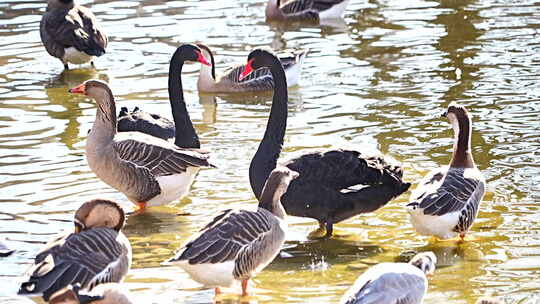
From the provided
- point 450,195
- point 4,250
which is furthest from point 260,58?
point 4,250

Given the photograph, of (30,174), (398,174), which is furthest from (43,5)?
(398,174)

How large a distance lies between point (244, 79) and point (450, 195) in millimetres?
6257

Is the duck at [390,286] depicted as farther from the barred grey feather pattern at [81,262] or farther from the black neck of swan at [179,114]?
the black neck of swan at [179,114]

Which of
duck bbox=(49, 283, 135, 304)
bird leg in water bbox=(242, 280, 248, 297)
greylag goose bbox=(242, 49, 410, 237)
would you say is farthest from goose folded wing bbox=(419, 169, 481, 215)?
duck bbox=(49, 283, 135, 304)

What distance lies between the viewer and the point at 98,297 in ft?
22.3

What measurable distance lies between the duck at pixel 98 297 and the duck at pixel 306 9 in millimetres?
12821

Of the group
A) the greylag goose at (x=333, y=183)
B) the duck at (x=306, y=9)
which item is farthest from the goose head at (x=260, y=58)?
the duck at (x=306, y=9)

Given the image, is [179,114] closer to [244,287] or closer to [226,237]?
[244,287]

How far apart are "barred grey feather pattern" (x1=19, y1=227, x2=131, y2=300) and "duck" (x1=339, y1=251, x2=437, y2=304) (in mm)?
1756

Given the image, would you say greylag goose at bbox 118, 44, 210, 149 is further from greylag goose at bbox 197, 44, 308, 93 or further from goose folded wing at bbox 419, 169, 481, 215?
goose folded wing at bbox 419, 169, 481, 215

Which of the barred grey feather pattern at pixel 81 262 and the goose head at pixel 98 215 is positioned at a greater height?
the goose head at pixel 98 215

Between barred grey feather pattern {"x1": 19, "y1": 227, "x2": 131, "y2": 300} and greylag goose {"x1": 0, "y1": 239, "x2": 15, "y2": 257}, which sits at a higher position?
barred grey feather pattern {"x1": 19, "y1": 227, "x2": 131, "y2": 300}

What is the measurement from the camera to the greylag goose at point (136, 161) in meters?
10.9

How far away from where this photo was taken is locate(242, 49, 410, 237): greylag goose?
9992 mm
